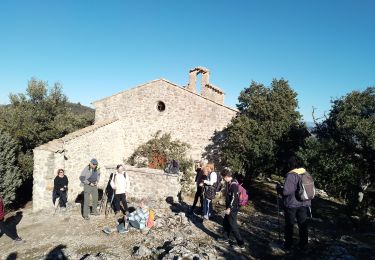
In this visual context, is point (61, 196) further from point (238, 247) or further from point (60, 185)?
point (238, 247)

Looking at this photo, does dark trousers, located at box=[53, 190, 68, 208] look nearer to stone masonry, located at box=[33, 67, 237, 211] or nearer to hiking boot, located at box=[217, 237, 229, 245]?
stone masonry, located at box=[33, 67, 237, 211]

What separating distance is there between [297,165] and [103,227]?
22.7 feet

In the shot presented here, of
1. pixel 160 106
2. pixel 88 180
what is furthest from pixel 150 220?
pixel 160 106

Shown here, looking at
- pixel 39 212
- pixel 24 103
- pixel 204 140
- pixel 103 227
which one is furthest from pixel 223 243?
pixel 24 103

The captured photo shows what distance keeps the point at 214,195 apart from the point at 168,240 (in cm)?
210

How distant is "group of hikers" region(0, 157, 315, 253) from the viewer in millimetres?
8242

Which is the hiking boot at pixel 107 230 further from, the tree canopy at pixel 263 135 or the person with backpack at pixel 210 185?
the tree canopy at pixel 263 135

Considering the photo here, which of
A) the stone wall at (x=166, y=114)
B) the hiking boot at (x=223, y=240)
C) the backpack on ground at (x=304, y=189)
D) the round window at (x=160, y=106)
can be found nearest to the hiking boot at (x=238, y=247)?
the hiking boot at (x=223, y=240)

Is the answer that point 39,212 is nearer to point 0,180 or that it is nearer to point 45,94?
point 0,180

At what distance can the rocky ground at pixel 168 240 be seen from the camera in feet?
29.6

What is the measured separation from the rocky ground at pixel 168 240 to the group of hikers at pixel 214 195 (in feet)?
1.08

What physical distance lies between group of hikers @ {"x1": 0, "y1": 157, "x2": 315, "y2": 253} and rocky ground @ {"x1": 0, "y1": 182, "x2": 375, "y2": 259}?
33 centimetres

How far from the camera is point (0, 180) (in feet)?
64.6

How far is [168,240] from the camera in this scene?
394 inches
